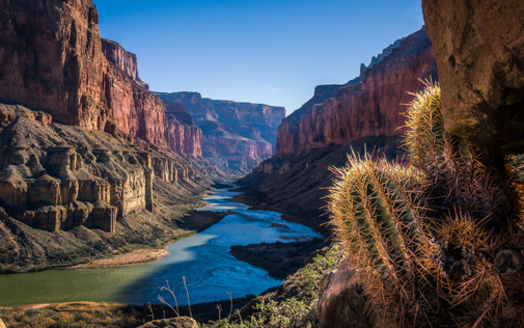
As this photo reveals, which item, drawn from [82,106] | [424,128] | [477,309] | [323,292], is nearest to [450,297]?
[477,309]

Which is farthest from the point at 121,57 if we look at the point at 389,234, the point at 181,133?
the point at 389,234

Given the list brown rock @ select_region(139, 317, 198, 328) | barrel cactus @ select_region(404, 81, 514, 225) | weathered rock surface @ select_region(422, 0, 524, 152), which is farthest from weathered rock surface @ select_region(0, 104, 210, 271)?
weathered rock surface @ select_region(422, 0, 524, 152)

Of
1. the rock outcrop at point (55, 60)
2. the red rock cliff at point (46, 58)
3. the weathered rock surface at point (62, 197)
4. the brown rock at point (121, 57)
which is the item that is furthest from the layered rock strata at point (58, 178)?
the brown rock at point (121, 57)

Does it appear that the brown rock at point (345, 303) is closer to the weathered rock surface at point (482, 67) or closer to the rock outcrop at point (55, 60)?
the weathered rock surface at point (482, 67)

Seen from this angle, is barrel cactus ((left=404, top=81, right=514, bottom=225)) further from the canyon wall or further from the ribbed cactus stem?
the canyon wall

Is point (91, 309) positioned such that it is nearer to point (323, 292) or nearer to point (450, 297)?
point (323, 292)
